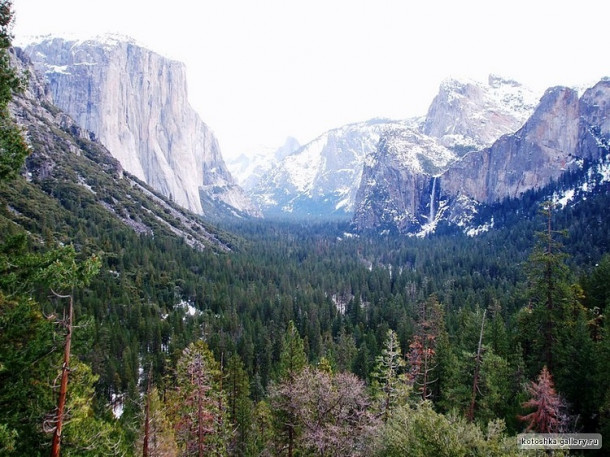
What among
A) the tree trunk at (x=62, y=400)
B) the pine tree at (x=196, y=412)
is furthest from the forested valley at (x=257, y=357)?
the pine tree at (x=196, y=412)

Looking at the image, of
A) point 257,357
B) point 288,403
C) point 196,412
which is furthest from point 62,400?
point 257,357

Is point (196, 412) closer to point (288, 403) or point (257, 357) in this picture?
point (288, 403)

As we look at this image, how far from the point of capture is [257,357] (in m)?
69.1

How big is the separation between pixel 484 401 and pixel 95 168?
157 m

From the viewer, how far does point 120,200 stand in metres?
146

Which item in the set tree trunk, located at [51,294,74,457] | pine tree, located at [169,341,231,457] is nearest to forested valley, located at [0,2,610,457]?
tree trunk, located at [51,294,74,457]

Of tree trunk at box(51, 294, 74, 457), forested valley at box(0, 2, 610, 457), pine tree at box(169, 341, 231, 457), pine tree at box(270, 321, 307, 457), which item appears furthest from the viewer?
pine tree at box(270, 321, 307, 457)

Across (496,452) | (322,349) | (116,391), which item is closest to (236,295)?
(322,349)

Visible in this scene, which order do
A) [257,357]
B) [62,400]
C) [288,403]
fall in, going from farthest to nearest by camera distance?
[257,357] → [288,403] → [62,400]

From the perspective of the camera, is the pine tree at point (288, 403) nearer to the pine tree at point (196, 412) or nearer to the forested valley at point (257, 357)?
the forested valley at point (257, 357)

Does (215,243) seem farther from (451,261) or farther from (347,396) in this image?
(347,396)

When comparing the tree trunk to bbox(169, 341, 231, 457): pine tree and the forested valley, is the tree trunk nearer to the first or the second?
the forested valley

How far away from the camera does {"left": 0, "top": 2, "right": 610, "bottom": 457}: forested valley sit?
12227 millimetres

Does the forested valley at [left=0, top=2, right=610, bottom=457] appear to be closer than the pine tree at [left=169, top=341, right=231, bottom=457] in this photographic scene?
Yes
